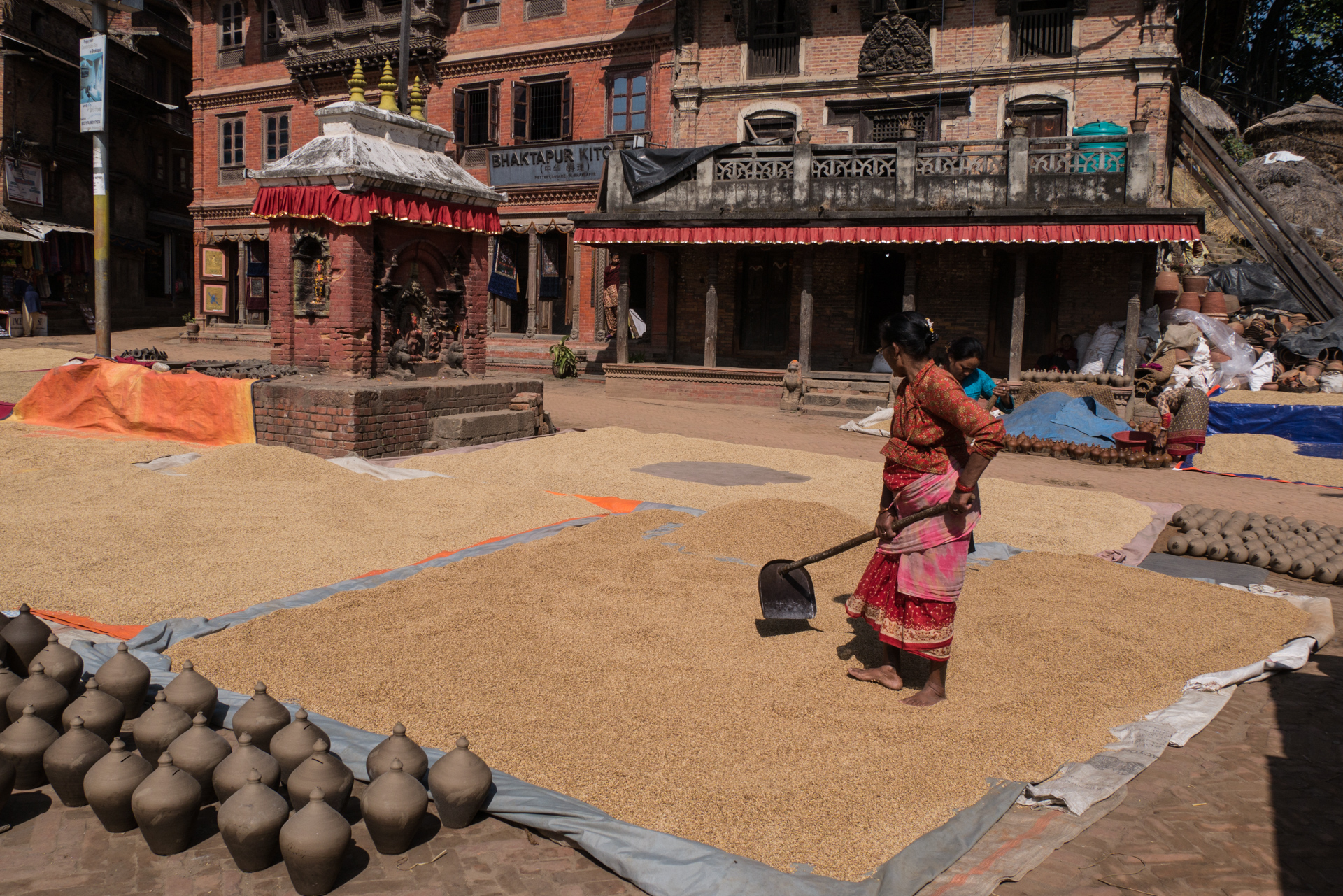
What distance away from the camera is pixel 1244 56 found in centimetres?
3262

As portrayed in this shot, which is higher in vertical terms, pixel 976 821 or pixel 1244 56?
pixel 1244 56

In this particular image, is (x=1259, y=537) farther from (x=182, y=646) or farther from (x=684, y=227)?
(x=684, y=227)

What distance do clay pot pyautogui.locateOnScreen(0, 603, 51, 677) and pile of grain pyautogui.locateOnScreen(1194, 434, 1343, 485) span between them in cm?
1147

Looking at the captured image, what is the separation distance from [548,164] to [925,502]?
18667 millimetres

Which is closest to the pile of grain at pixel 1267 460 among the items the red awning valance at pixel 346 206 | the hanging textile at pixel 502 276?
the red awning valance at pixel 346 206

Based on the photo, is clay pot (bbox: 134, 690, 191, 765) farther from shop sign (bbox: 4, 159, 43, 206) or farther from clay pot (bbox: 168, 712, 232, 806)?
shop sign (bbox: 4, 159, 43, 206)

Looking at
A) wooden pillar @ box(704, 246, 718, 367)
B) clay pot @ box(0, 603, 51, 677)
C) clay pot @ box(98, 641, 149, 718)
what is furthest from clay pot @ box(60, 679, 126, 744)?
wooden pillar @ box(704, 246, 718, 367)

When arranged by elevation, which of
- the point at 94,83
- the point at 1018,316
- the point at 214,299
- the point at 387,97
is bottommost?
the point at 1018,316

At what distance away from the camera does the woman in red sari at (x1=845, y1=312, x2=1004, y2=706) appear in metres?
3.65

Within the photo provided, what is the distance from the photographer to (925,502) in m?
3.79

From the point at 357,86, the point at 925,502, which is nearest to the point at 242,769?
the point at 925,502

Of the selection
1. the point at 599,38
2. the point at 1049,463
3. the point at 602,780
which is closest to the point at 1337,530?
the point at 1049,463

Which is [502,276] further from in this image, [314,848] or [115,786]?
[314,848]

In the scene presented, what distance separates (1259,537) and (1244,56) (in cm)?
3374
